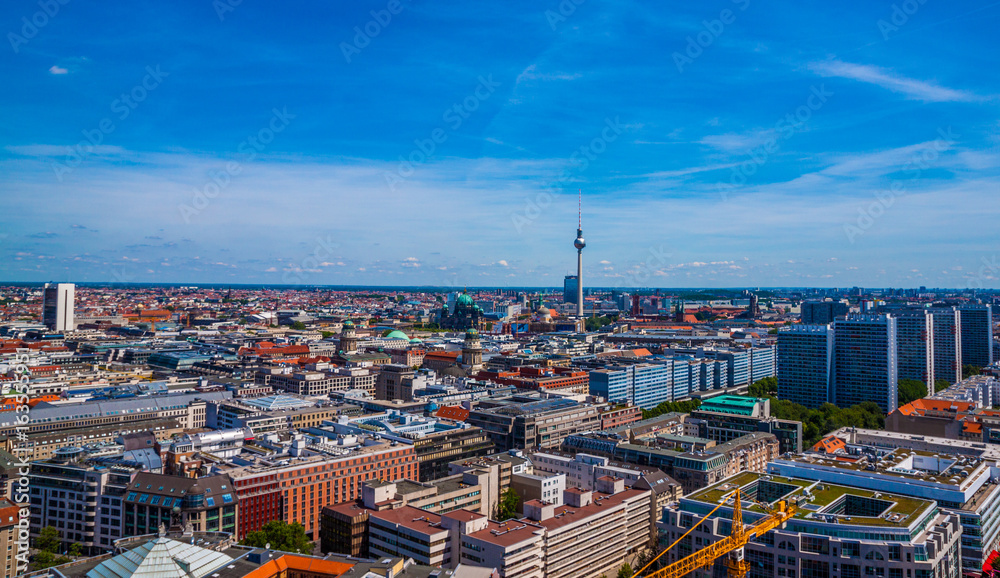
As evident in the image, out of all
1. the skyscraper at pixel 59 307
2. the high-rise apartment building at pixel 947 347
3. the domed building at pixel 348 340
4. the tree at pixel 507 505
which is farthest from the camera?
the skyscraper at pixel 59 307

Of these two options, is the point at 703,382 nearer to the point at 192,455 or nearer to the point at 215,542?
the point at 192,455

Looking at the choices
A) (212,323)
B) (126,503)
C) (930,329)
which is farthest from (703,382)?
(212,323)

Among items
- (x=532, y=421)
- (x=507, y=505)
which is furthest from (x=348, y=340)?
(x=507, y=505)

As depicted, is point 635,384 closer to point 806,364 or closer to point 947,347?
point 806,364

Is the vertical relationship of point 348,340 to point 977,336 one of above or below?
below

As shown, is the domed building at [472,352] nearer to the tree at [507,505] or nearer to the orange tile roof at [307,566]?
the tree at [507,505]

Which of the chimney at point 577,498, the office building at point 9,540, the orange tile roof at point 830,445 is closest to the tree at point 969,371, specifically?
the orange tile roof at point 830,445

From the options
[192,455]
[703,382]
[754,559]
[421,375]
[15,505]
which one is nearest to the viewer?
[754,559]
